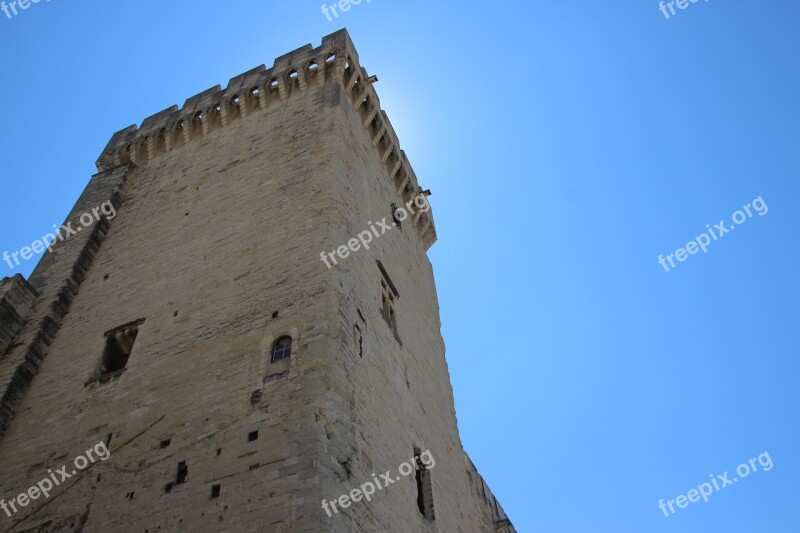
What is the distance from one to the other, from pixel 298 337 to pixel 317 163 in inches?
162

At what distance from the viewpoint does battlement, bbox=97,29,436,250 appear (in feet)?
45.8

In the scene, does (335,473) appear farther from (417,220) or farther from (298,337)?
(417,220)

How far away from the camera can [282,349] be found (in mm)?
8148

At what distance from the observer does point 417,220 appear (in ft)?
53.1

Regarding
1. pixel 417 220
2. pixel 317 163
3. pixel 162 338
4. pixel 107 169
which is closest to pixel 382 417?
pixel 162 338
